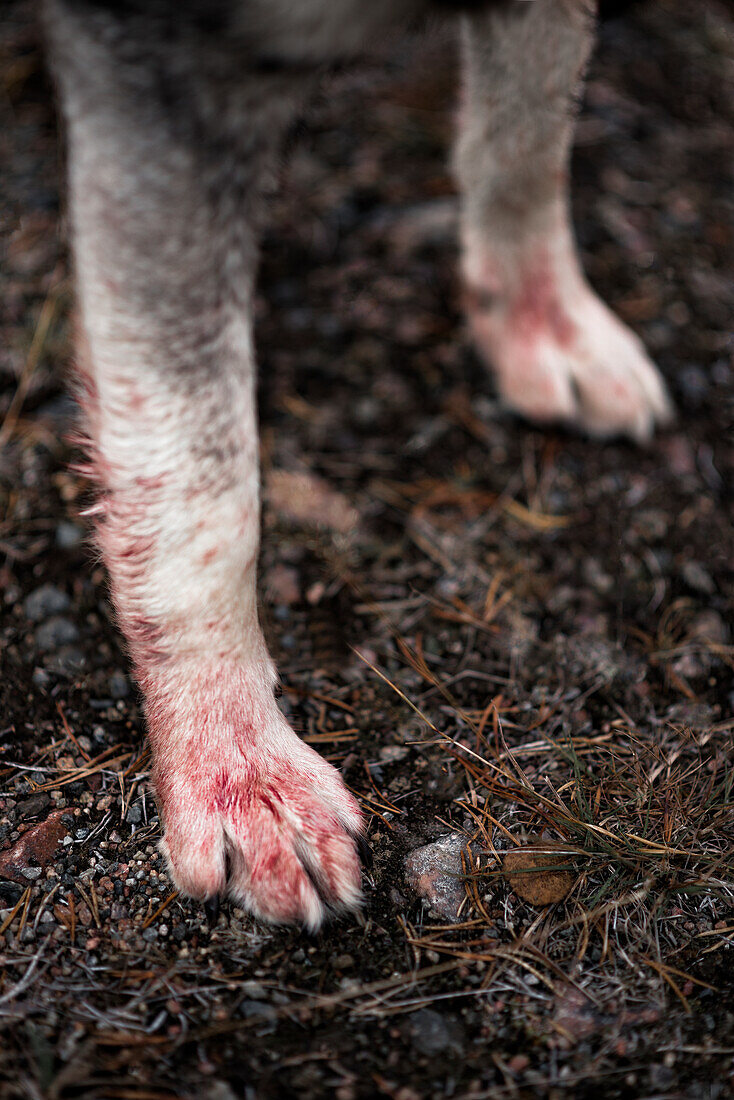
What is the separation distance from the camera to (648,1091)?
3.71 feet

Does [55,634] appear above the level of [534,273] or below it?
below

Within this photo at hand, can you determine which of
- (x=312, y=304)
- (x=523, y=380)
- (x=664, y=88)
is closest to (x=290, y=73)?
(x=523, y=380)

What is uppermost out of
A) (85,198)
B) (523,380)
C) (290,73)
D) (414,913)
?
(290,73)

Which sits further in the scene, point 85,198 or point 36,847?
point 36,847

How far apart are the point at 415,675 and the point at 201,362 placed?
776mm

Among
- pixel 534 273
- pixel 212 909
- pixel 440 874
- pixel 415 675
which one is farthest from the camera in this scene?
pixel 534 273

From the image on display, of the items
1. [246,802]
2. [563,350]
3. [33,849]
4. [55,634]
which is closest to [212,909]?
[246,802]

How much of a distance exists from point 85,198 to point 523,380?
1.22 m

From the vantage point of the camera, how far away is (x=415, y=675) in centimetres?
171

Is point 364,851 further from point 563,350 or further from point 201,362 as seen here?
point 563,350

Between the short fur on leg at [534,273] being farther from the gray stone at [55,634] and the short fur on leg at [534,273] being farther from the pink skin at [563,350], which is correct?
the gray stone at [55,634]

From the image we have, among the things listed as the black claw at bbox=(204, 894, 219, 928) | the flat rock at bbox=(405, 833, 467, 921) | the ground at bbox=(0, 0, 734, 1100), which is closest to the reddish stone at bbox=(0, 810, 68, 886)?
the ground at bbox=(0, 0, 734, 1100)

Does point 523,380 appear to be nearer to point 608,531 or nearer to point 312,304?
point 608,531

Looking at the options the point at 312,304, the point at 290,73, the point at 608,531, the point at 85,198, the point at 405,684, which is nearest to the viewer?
the point at 290,73
